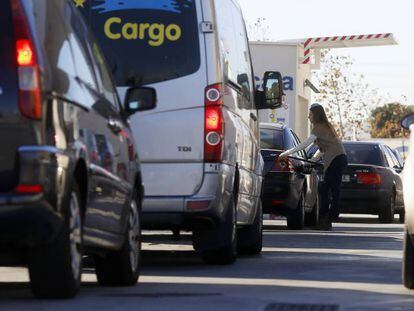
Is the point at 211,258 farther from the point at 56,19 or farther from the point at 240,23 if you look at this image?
the point at 56,19

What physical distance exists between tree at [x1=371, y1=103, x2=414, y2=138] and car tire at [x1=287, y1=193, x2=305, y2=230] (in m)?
81.1

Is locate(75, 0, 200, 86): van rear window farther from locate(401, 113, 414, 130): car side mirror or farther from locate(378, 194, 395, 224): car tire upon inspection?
locate(378, 194, 395, 224): car tire

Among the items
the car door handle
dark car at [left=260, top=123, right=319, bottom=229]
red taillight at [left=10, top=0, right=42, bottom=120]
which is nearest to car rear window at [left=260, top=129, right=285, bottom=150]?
dark car at [left=260, top=123, right=319, bottom=229]

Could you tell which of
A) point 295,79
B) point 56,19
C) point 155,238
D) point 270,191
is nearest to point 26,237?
point 56,19

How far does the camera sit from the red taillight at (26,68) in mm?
7949

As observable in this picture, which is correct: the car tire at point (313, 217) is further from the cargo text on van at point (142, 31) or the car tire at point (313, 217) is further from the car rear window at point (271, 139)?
the cargo text on van at point (142, 31)

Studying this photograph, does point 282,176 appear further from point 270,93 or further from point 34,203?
point 34,203

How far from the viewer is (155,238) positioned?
18109 mm

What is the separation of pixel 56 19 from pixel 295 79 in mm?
39517

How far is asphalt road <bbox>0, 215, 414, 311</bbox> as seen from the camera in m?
8.95

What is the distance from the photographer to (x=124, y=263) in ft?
33.4

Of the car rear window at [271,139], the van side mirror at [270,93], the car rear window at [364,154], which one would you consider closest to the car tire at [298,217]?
the car rear window at [271,139]

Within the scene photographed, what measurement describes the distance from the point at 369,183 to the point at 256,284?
1554 centimetres

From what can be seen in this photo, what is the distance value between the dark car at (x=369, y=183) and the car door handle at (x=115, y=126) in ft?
52.4
